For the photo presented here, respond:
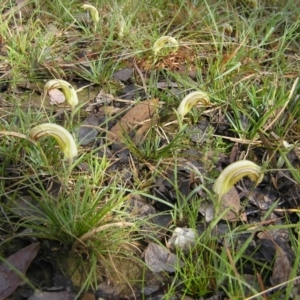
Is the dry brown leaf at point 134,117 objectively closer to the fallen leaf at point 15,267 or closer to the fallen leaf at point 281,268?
the fallen leaf at point 15,267

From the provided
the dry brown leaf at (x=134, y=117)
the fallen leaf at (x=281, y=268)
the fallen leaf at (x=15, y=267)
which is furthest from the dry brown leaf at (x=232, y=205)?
the fallen leaf at (x=15, y=267)

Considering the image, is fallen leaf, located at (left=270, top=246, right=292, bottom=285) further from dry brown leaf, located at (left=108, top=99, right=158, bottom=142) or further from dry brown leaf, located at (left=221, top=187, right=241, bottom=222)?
dry brown leaf, located at (left=108, top=99, right=158, bottom=142)

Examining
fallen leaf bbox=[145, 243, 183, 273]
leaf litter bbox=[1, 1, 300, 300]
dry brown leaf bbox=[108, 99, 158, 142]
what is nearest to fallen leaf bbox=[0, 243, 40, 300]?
leaf litter bbox=[1, 1, 300, 300]

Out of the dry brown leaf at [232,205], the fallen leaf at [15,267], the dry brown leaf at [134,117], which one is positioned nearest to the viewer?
the fallen leaf at [15,267]

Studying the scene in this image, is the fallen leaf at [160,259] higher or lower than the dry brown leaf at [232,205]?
higher

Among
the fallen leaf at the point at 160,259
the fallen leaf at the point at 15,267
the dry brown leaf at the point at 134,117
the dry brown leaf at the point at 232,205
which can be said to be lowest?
the dry brown leaf at the point at 232,205
